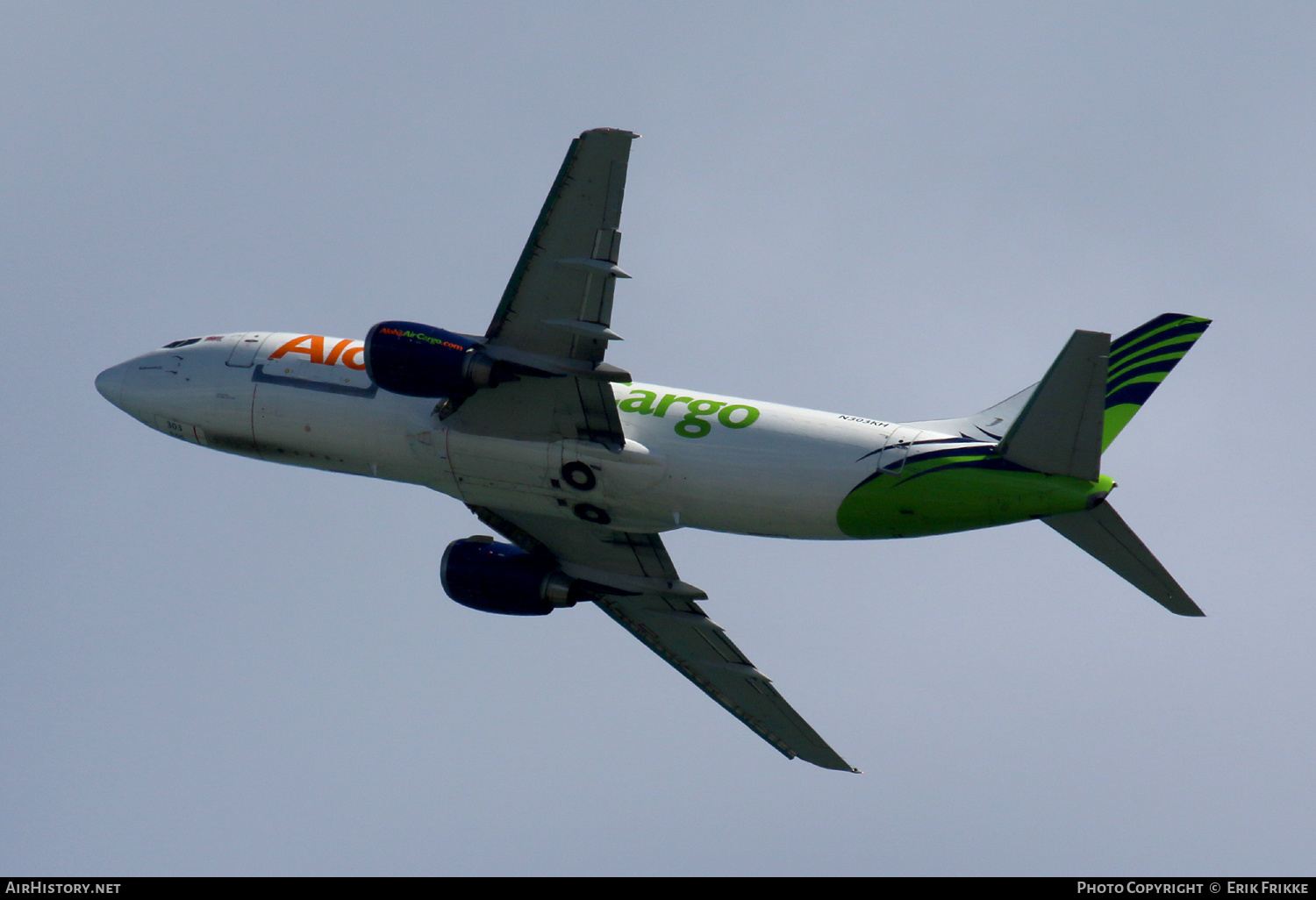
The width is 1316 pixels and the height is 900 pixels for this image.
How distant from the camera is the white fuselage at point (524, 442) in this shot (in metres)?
32.4

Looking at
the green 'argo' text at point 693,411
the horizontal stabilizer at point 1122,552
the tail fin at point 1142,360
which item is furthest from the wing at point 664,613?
the tail fin at point 1142,360

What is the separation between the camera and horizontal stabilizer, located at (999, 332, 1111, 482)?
93.5 ft

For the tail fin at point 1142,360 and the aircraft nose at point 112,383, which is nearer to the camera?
the tail fin at point 1142,360

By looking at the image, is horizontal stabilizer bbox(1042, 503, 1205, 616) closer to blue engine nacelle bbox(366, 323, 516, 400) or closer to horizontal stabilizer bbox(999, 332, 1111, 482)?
horizontal stabilizer bbox(999, 332, 1111, 482)

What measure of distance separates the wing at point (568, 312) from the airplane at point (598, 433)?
0.13 ft

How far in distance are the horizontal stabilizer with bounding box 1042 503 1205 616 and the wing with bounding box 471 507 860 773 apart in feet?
34.3

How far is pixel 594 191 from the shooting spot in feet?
98.2

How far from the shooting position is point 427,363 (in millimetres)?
32219

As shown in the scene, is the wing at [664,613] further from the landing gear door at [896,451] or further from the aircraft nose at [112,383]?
the aircraft nose at [112,383]

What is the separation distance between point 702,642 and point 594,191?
14.4 m

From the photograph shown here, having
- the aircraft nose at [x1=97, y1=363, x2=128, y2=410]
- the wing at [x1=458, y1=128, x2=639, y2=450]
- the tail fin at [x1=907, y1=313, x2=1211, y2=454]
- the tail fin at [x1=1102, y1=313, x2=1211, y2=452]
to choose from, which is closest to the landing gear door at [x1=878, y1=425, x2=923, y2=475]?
the tail fin at [x1=907, y1=313, x2=1211, y2=454]

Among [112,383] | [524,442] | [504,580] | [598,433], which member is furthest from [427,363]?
[112,383]

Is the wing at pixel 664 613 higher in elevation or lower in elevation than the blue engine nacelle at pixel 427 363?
lower

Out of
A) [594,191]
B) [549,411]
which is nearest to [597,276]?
[594,191]
